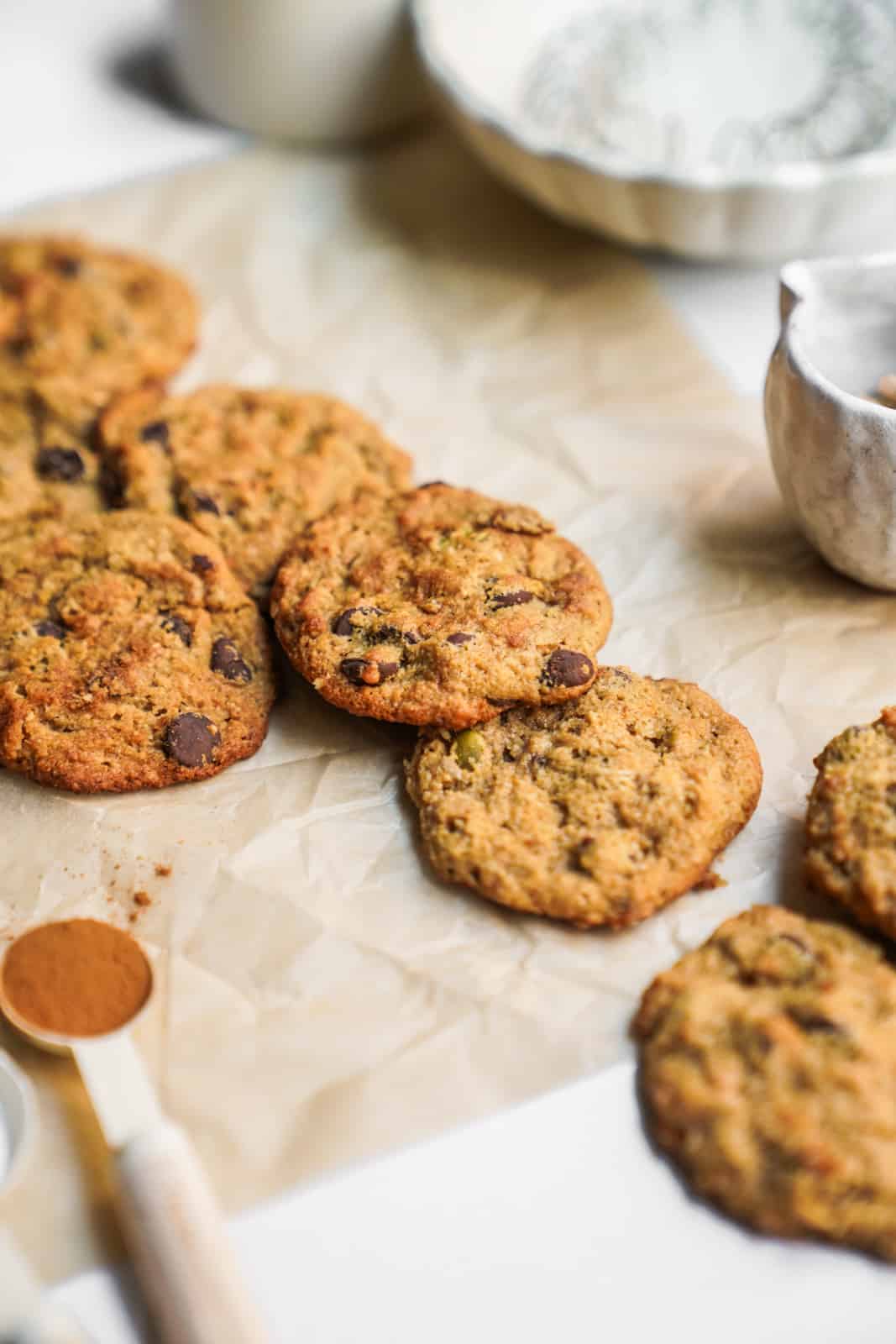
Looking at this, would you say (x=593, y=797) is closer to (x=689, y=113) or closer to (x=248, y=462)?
(x=248, y=462)

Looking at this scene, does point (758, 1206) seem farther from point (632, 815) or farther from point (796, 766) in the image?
point (796, 766)

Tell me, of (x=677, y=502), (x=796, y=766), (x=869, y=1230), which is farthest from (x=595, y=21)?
(x=869, y=1230)

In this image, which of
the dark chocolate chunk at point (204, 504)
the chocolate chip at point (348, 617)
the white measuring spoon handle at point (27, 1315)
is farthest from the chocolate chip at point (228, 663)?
the white measuring spoon handle at point (27, 1315)

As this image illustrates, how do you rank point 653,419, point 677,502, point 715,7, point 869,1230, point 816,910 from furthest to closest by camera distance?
point 715,7, point 653,419, point 677,502, point 816,910, point 869,1230

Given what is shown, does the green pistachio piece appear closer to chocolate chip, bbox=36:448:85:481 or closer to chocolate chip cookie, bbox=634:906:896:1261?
chocolate chip cookie, bbox=634:906:896:1261

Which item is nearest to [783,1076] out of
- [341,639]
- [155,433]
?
[341,639]

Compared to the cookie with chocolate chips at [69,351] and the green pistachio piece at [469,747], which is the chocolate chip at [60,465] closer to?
the cookie with chocolate chips at [69,351]
